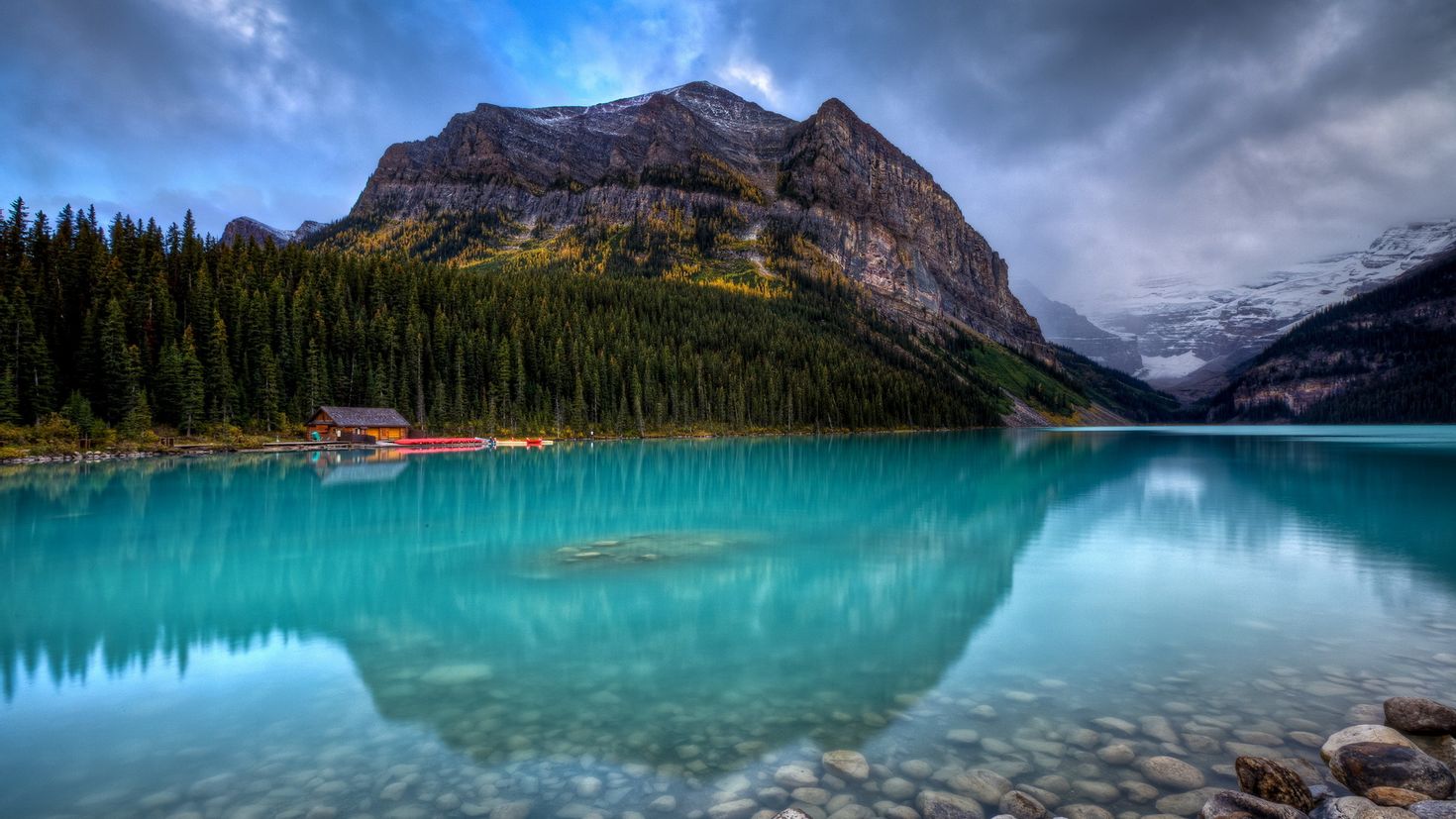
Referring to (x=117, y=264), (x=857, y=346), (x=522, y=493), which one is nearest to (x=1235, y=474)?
(x=522, y=493)

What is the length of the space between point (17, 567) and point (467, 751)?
2053 centimetres

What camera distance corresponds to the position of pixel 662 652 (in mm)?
13133

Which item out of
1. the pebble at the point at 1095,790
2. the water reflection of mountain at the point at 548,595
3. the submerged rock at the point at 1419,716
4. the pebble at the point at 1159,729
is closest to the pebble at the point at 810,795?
the water reflection of mountain at the point at 548,595

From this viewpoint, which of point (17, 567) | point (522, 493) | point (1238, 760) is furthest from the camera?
point (522, 493)

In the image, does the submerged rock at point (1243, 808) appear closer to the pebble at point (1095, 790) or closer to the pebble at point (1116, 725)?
the pebble at point (1095, 790)

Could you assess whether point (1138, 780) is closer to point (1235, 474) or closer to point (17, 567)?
point (17, 567)

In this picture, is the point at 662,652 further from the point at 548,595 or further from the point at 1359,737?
the point at 1359,737

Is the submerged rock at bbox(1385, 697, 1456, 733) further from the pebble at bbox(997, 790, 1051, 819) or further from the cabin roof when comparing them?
the cabin roof

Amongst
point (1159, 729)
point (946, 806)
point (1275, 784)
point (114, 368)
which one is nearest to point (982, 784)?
point (946, 806)

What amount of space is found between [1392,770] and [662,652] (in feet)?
33.6

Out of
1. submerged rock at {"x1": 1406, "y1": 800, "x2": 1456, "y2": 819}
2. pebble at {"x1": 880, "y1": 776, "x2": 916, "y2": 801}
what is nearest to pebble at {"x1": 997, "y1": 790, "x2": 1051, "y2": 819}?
pebble at {"x1": 880, "y1": 776, "x2": 916, "y2": 801}

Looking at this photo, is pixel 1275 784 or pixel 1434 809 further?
pixel 1275 784

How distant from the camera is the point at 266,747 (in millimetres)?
9203

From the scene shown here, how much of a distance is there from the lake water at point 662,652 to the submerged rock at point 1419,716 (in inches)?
27.9
